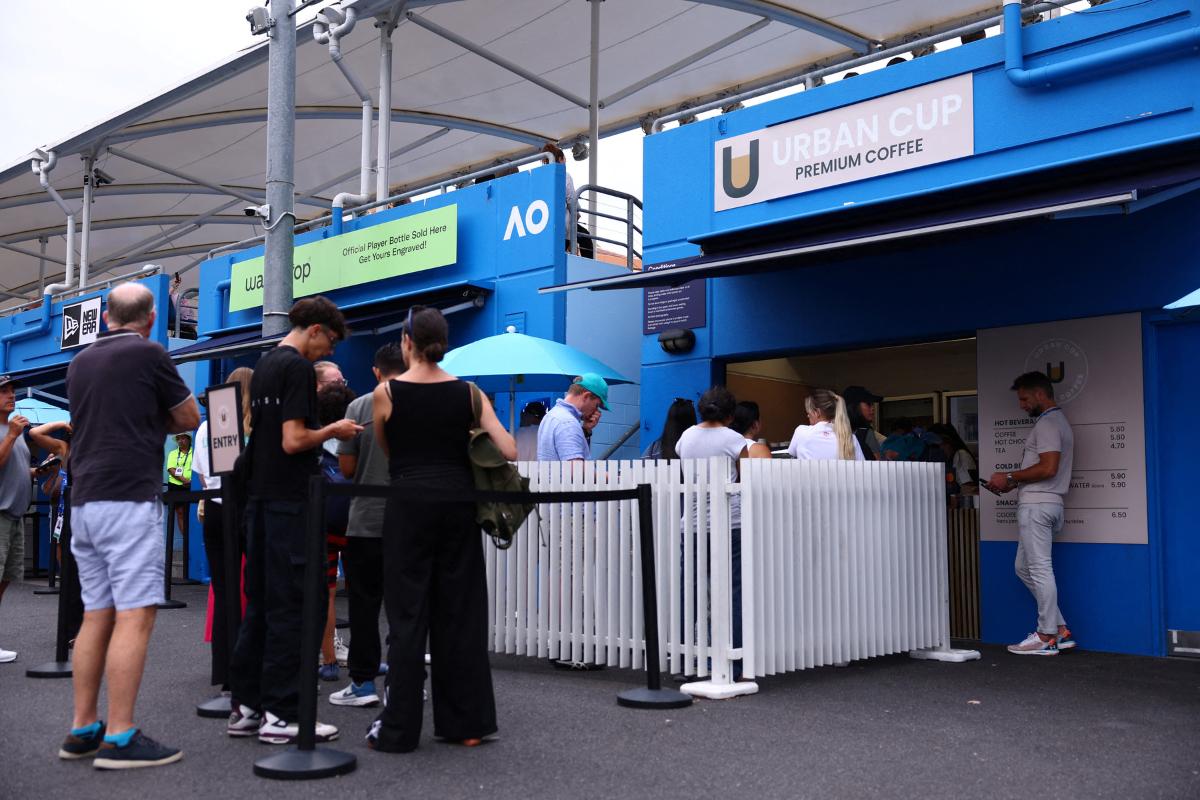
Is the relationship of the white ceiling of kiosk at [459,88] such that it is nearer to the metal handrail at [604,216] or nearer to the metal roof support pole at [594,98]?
the metal roof support pole at [594,98]

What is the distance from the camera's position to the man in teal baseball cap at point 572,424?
7.59 meters

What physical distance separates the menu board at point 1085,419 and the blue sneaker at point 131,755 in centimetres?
617

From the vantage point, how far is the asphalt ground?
4.28 metres

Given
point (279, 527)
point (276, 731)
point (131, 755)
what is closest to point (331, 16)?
point (279, 527)

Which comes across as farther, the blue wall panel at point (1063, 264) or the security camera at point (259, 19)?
the security camera at point (259, 19)

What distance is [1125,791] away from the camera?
169 inches

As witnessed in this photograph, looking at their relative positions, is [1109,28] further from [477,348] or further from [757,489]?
[477,348]

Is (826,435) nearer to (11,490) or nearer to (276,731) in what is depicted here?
(276,731)

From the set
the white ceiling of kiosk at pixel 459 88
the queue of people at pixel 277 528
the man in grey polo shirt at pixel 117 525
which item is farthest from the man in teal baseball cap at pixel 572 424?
the white ceiling of kiosk at pixel 459 88

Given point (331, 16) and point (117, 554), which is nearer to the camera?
point (117, 554)

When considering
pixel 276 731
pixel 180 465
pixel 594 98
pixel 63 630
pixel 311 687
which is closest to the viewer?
pixel 311 687

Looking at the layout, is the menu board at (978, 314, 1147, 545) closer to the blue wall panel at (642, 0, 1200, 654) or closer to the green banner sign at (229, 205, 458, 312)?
the blue wall panel at (642, 0, 1200, 654)

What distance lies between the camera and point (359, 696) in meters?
5.87

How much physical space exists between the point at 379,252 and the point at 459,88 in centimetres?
540
